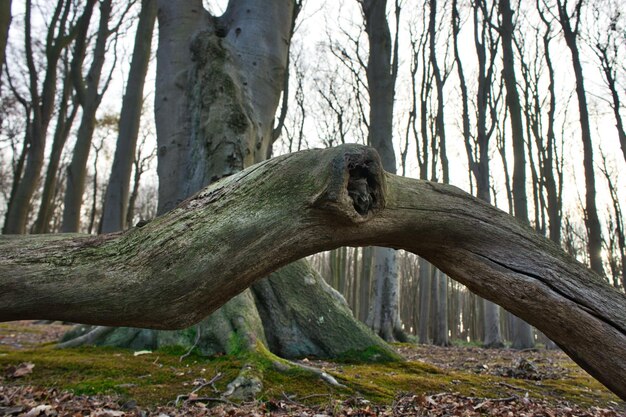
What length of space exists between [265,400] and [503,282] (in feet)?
5.64

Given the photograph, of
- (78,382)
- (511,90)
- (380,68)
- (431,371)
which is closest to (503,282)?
(431,371)

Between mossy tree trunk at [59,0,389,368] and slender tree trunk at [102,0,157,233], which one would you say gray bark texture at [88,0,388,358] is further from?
slender tree trunk at [102,0,157,233]

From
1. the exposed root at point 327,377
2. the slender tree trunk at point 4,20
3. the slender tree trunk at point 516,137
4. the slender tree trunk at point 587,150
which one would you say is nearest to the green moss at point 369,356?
the exposed root at point 327,377

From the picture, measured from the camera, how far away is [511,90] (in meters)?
11.2

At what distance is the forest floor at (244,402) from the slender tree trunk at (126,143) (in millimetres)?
5753

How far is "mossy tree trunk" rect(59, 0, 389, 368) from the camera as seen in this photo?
4622 millimetres

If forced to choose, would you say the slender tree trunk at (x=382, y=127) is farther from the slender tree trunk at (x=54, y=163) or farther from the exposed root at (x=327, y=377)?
the slender tree trunk at (x=54, y=163)

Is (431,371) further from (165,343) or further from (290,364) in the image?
(165,343)

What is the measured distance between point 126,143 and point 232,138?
6249 millimetres

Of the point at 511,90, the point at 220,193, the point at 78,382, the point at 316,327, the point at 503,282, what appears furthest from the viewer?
the point at 511,90

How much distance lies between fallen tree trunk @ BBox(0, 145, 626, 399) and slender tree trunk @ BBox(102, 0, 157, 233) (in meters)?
8.55

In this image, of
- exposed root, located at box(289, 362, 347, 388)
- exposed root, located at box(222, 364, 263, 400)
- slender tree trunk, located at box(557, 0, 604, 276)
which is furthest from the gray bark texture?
slender tree trunk, located at box(557, 0, 604, 276)

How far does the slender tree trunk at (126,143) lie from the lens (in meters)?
9.89

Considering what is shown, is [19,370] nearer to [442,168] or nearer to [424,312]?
[424,312]
